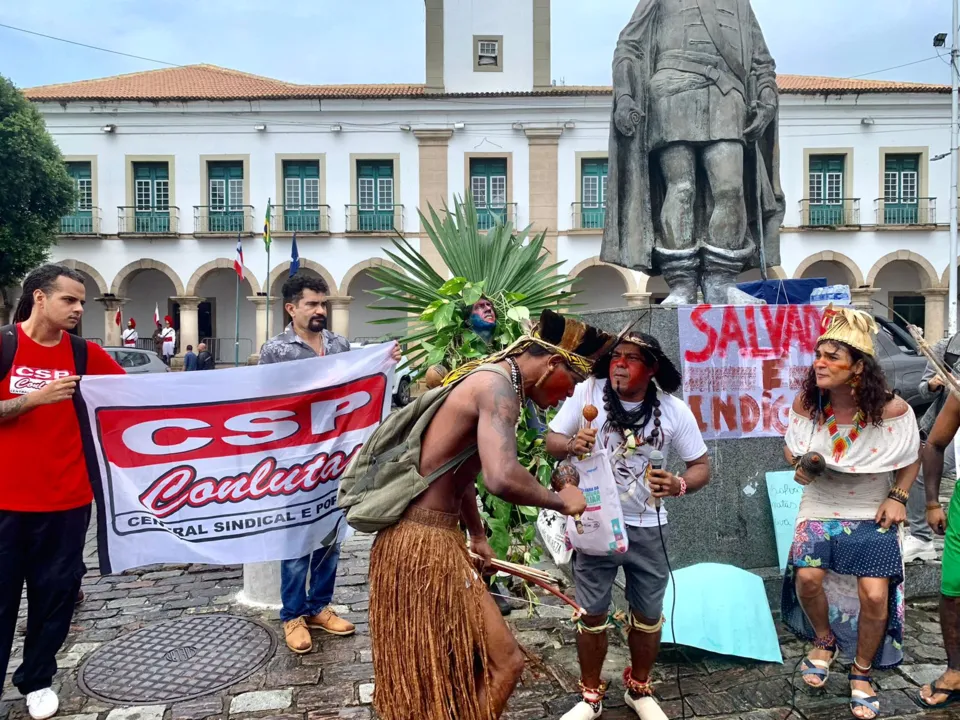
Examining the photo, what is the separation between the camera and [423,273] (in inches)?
181

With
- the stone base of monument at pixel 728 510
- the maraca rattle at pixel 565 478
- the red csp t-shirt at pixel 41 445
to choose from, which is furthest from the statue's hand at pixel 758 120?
the red csp t-shirt at pixel 41 445

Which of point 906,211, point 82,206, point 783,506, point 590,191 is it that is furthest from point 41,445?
point 906,211

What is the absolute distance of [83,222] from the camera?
85.1 feet

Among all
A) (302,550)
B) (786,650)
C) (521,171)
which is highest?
(521,171)

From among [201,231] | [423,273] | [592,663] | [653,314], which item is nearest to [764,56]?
[653,314]

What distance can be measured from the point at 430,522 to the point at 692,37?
4004 mm

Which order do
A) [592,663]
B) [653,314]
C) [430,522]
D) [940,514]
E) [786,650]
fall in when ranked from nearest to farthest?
1. [430,522]
2. [592,663]
3. [940,514]
4. [786,650]
5. [653,314]

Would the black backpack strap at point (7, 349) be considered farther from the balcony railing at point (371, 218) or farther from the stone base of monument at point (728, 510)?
the balcony railing at point (371, 218)

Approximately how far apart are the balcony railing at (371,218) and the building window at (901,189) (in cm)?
1753

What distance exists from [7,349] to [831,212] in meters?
27.2

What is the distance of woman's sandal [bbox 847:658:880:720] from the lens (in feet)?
10.6

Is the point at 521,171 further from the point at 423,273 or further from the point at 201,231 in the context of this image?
Result: the point at 423,273

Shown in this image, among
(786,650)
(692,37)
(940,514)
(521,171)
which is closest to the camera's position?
(940,514)

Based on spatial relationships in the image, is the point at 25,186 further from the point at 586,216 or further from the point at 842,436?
the point at 842,436
